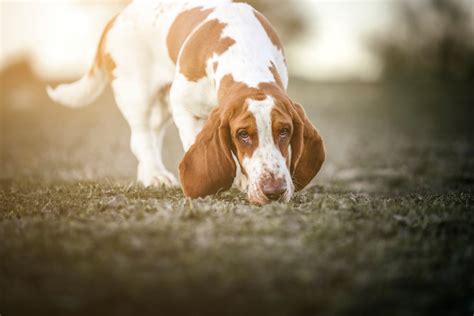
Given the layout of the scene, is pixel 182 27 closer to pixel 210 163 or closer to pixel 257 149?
pixel 210 163

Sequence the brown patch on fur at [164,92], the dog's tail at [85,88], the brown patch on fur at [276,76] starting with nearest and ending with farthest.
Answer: the brown patch on fur at [276,76] < the brown patch on fur at [164,92] < the dog's tail at [85,88]

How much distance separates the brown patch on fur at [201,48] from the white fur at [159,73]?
0.16 feet

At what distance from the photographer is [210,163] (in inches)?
158

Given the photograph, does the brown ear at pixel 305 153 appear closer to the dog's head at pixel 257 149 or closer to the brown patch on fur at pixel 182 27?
the dog's head at pixel 257 149

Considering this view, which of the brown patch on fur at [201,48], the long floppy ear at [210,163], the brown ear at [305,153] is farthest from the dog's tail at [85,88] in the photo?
the brown ear at [305,153]

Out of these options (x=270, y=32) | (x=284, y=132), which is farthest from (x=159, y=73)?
(x=284, y=132)

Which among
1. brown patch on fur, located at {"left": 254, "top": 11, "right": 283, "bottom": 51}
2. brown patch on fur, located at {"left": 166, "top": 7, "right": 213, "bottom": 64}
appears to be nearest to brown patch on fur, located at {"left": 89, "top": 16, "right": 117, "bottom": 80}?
brown patch on fur, located at {"left": 166, "top": 7, "right": 213, "bottom": 64}

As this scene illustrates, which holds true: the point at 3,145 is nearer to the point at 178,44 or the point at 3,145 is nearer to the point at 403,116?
the point at 178,44

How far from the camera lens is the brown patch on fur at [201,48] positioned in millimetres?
4605

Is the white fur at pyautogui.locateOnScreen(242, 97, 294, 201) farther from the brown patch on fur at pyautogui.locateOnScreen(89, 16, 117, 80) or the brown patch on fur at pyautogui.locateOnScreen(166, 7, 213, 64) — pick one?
the brown patch on fur at pyautogui.locateOnScreen(89, 16, 117, 80)

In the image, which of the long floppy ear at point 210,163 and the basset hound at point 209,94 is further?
the long floppy ear at point 210,163

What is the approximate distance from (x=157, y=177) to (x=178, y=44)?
111 centimetres

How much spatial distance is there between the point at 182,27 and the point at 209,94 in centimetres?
76

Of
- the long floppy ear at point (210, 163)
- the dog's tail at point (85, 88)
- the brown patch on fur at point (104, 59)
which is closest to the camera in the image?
the long floppy ear at point (210, 163)
